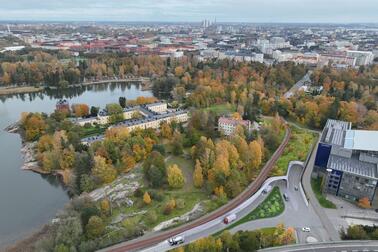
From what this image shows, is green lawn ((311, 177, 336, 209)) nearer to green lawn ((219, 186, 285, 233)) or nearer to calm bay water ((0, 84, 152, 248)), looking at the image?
green lawn ((219, 186, 285, 233))

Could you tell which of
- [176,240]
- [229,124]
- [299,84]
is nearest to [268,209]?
[176,240]

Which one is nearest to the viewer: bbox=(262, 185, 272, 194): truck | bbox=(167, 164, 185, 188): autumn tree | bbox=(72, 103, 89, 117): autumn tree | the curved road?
the curved road

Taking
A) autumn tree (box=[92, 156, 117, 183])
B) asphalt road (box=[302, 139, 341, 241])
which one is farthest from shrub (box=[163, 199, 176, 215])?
asphalt road (box=[302, 139, 341, 241])

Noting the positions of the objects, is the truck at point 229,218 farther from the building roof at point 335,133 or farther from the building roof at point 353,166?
the building roof at point 335,133

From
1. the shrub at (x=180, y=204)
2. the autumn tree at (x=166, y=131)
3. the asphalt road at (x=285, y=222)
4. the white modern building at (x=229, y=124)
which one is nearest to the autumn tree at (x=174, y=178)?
the shrub at (x=180, y=204)

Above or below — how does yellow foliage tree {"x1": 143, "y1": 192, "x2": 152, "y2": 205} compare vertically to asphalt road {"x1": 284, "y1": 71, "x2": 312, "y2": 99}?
below

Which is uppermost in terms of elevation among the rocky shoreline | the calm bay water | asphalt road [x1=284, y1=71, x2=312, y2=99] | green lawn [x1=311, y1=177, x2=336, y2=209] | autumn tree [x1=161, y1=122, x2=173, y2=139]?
asphalt road [x1=284, y1=71, x2=312, y2=99]
